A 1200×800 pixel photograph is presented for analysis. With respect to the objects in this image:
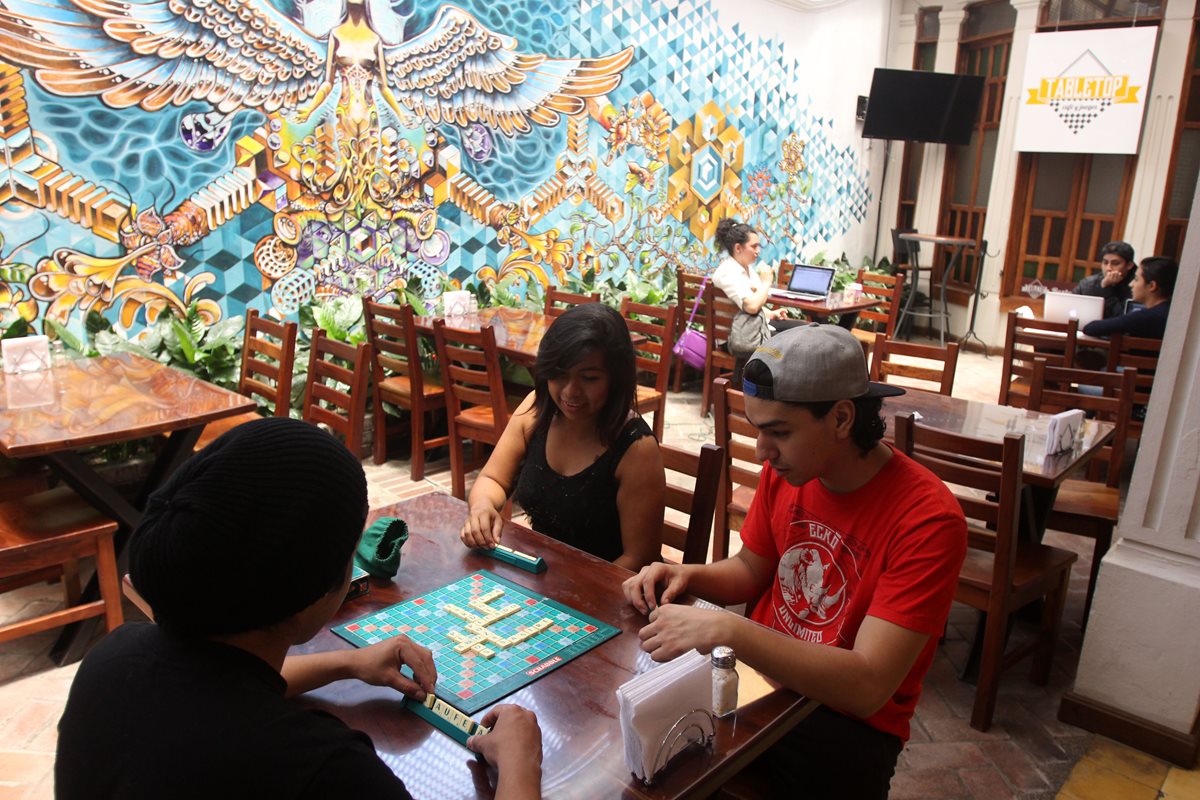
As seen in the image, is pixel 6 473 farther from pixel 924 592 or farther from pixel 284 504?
pixel 924 592

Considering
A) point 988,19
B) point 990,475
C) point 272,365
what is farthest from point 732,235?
point 988,19

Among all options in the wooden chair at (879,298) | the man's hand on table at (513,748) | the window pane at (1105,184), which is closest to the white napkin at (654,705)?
the man's hand on table at (513,748)

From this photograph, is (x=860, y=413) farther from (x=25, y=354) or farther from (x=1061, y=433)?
(x=25, y=354)

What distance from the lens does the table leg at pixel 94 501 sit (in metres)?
2.84

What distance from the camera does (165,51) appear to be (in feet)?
14.6

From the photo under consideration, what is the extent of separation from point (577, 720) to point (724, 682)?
25 centimetres

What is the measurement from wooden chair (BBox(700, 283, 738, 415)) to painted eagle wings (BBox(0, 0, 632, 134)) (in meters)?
1.96

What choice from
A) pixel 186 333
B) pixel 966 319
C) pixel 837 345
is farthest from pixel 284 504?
pixel 966 319

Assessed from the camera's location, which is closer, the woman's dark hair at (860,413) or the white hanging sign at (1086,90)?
the woman's dark hair at (860,413)

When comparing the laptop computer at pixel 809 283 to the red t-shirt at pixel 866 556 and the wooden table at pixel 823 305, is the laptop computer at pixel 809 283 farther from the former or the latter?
the red t-shirt at pixel 866 556

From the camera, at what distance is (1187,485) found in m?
2.37

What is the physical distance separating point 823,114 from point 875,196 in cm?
154

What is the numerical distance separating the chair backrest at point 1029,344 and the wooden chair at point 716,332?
1802 mm

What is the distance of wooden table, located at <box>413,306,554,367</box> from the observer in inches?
166
